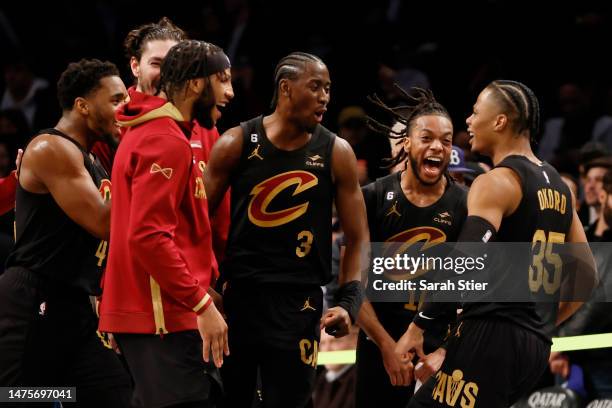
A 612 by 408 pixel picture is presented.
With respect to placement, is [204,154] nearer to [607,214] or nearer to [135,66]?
[135,66]

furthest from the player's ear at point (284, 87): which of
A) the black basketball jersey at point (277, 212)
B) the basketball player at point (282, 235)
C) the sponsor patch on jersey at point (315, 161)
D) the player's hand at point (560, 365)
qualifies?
the player's hand at point (560, 365)

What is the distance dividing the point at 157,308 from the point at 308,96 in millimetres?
1259

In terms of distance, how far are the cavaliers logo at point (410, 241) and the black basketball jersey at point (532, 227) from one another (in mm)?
861

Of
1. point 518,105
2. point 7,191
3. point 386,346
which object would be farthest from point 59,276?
point 518,105

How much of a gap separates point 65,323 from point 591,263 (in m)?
2.51

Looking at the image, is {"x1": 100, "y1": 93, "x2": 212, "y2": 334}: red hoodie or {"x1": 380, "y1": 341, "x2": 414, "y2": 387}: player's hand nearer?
{"x1": 100, "y1": 93, "x2": 212, "y2": 334}: red hoodie

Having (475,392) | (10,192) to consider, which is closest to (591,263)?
(475,392)

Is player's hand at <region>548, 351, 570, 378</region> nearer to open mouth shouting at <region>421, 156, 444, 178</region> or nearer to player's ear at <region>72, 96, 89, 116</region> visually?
open mouth shouting at <region>421, 156, 444, 178</region>

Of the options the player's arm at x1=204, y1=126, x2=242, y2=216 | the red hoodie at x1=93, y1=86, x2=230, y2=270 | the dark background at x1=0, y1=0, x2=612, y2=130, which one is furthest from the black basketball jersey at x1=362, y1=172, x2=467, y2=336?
the dark background at x1=0, y1=0, x2=612, y2=130

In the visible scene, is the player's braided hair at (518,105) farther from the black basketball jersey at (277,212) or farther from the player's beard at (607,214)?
the player's beard at (607,214)

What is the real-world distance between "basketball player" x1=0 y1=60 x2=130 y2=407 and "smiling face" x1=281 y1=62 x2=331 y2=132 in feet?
2.87

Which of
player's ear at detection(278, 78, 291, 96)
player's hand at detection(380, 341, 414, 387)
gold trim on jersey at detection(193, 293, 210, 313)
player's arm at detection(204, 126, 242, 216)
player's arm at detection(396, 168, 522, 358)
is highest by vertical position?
player's ear at detection(278, 78, 291, 96)

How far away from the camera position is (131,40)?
578 cm

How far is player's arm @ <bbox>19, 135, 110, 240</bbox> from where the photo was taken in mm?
4754
